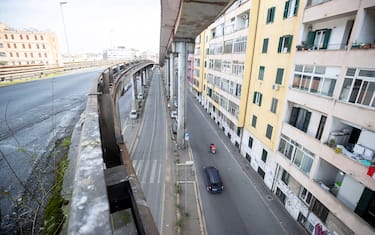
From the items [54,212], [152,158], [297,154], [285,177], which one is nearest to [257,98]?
[297,154]

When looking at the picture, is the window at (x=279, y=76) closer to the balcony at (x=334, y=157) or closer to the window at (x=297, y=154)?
the balcony at (x=334, y=157)

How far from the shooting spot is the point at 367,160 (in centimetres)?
722

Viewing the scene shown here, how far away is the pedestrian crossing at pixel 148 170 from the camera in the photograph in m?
14.6

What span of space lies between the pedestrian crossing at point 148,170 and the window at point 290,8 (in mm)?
15637

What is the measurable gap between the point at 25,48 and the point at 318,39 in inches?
1186

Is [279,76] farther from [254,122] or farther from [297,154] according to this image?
[297,154]

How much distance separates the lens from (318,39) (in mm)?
10094

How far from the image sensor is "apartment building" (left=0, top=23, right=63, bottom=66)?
16.6m

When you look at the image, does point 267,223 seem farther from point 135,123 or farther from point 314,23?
point 135,123

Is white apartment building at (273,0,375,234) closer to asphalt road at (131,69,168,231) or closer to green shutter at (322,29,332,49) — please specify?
green shutter at (322,29,332,49)

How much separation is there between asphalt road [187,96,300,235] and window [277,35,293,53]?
11.1 meters

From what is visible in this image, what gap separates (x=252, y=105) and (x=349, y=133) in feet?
27.0

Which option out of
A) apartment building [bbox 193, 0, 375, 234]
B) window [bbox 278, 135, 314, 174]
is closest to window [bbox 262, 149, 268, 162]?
apartment building [bbox 193, 0, 375, 234]

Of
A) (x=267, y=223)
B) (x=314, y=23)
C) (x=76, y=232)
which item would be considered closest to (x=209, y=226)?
(x=267, y=223)
